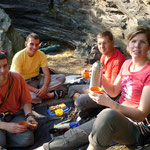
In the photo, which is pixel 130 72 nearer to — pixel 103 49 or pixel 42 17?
pixel 103 49

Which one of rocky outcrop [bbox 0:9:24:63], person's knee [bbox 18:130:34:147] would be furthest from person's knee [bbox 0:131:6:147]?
rocky outcrop [bbox 0:9:24:63]

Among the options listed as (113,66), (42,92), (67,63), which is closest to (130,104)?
(113,66)

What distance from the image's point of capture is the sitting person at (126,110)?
5.76ft

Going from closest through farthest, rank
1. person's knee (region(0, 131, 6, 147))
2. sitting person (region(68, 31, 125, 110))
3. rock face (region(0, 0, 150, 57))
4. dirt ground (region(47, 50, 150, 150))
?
person's knee (region(0, 131, 6, 147)) → sitting person (region(68, 31, 125, 110)) → rock face (region(0, 0, 150, 57)) → dirt ground (region(47, 50, 150, 150))

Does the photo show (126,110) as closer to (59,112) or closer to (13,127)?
(13,127)

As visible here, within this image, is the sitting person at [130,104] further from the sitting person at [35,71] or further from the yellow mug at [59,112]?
the sitting person at [35,71]

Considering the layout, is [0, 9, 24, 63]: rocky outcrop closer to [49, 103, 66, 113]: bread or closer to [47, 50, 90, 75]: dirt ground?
[47, 50, 90, 75]: dirt ground

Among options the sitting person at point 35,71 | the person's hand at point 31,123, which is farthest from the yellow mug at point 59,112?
the person's hand at point 31,123

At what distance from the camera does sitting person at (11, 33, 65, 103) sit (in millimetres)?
3832

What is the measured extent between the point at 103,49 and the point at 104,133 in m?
1.81

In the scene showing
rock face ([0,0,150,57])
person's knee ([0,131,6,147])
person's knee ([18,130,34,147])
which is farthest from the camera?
rock face ([0,0,150,57])

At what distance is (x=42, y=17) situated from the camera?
8.77 meters

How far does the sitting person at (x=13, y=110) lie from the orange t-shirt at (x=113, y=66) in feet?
4.20

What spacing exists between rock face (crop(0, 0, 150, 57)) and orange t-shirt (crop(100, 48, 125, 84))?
208cm
